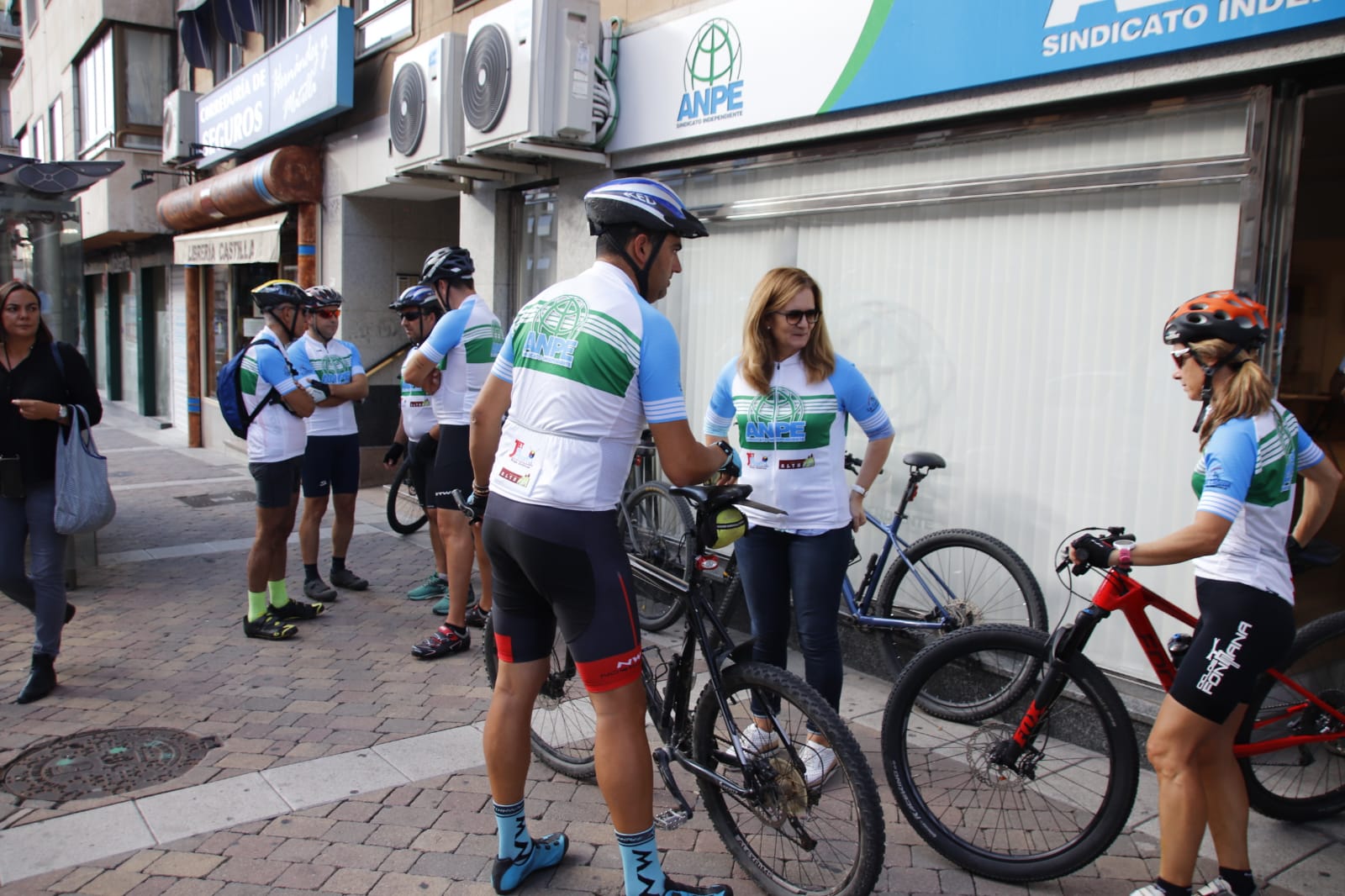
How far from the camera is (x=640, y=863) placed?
2.80m

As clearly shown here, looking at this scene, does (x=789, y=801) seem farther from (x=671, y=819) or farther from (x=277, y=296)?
(x=277, y=296)

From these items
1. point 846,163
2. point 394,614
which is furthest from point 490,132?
point 394,614

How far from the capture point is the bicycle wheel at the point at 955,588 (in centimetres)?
459

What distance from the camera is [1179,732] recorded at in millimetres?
2838

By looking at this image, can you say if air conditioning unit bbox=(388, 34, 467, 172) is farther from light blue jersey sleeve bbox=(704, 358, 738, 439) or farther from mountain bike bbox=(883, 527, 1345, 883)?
mountain bike bbox=(883, 527, 1345, 883)

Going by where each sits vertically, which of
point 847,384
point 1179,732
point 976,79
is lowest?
point 1179,732

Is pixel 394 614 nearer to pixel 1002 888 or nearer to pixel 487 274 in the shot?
pixel 487 274

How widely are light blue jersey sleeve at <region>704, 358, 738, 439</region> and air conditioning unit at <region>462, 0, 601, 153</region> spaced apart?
10.5 ft

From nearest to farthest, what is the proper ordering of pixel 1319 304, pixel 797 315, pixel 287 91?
pixel 797 315
pixel 1319 304
pixel 287 91

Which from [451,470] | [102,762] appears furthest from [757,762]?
[451,470]

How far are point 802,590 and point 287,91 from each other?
404 inches

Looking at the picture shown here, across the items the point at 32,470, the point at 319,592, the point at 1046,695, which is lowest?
the point at 319,592

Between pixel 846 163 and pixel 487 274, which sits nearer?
pixel 846 163

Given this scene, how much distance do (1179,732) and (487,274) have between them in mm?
6795
